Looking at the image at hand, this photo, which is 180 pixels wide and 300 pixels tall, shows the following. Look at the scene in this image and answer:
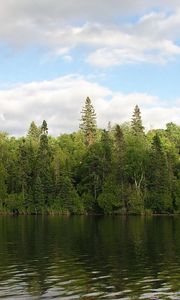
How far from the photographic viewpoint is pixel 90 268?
36.9m

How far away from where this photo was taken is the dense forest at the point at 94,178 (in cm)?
13212

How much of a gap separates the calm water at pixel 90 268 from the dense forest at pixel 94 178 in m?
70.8

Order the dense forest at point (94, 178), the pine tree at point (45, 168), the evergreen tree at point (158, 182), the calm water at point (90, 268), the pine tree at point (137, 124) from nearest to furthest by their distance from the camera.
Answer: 1. the calm water at point (90, 268)
2. the evergreen tree at point (158, 182)
3. the dense forest at point (94, 178)
4. the pine tree at point (45, 168)
5. the pine tree at point (137, 124)

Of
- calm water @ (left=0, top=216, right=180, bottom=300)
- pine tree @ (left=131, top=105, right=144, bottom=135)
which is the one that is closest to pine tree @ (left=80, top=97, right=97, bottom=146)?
pine tree @ (left=131, top=105, right=144, bottom=135)

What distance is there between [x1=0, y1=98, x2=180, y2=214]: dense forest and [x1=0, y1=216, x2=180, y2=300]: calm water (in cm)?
7078

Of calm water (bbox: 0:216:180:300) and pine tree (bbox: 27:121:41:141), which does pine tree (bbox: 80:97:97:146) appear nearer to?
pine tree (bbox: 27:121:41:141)

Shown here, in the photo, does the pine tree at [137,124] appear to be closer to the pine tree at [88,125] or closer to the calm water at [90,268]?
the pine tree at [88,125]

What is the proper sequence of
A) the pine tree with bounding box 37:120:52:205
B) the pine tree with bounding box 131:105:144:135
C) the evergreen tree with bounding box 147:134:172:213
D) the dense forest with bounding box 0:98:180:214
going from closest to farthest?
the evergreen tree with bounding box 147:134:172:213 < the dense forest with bounding box 0:98:180:214 < the pine tree with bounding box 37:120:52:205 < the pine tree with bounding box 131:105:144:135

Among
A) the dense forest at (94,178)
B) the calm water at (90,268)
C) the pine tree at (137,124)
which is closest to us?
the calm water at (90,268)

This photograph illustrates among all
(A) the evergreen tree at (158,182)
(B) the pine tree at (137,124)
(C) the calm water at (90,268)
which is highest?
(B) the pine tree at (137,124)

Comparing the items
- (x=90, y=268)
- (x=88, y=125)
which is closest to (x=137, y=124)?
(x=88, y=125)

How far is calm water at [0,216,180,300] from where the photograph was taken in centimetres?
2798

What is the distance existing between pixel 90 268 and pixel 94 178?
344ft

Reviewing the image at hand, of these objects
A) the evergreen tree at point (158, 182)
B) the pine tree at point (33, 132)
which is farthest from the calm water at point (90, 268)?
the pine tree at point (33, 132)
